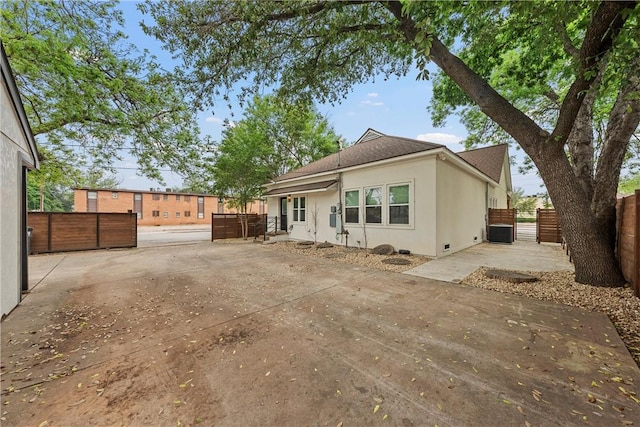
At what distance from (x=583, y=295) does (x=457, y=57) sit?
5478 millimetres

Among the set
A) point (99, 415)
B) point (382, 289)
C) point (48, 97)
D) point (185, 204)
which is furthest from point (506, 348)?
point (185, 204)

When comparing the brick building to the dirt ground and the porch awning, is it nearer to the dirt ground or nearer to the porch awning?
the porch awning

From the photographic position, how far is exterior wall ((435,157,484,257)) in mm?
7625

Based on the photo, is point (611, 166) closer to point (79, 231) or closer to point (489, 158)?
point (489, 158)

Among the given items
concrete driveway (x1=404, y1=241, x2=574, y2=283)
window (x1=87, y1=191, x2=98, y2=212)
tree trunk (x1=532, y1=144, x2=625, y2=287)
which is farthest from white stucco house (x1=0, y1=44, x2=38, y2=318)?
window (x1=87, y1=191, x2=98, y2=212)

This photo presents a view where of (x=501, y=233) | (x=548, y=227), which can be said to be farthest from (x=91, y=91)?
(x=548, y=227)

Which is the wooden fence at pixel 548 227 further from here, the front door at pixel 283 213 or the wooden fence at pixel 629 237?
the front door at pixel 283 213

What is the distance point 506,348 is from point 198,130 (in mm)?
11823

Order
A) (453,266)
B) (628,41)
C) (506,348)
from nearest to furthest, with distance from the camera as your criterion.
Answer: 1. (506,348)
2. (628,41)
3. (453,266)

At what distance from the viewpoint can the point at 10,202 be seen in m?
3.66

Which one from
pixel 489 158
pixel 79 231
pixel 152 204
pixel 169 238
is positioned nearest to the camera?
pixel 79 231

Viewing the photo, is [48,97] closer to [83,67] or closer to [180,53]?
[83,67]

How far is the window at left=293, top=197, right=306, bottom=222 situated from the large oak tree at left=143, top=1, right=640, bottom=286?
6.00 metres

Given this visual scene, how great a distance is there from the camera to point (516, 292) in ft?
14.5
